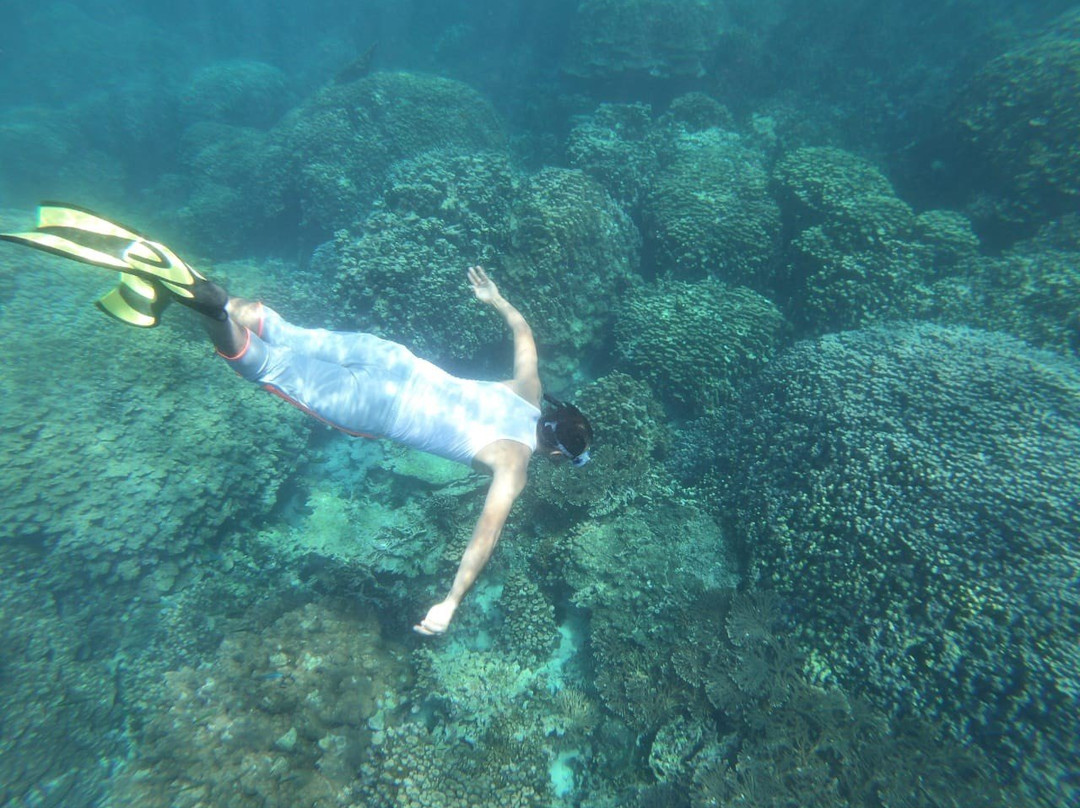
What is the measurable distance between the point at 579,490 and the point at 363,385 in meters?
2.48

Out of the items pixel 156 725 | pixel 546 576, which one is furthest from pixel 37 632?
pixel 546 576

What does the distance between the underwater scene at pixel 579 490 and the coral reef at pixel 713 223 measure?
0.22ft

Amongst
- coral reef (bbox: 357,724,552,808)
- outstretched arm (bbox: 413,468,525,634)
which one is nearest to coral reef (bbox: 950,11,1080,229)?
outstretched arm (bbox: 413,468,525,634)

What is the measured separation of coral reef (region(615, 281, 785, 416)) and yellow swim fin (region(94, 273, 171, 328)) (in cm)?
489

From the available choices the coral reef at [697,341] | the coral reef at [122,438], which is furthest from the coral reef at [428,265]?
the coral reef at [122,438]

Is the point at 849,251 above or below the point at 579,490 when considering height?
above

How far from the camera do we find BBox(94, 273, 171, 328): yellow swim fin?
2.69 m

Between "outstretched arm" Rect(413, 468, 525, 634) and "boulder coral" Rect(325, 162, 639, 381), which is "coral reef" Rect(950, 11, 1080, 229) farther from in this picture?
"outstretched arm" Rect(413, 468, 525, 634)

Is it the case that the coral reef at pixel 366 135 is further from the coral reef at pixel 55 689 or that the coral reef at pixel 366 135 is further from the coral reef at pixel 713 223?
the coral reef at pixel 55 689

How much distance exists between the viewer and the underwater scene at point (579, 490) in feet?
11.3

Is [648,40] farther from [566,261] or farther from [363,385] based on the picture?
[363,385]

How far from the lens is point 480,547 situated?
117 inches

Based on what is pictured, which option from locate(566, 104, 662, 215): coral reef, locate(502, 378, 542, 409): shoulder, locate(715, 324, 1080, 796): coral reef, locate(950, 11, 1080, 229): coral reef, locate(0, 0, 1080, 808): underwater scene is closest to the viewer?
locate(715, 324, 1080, 796): coral reef

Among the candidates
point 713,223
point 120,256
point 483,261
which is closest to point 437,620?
point 120,256
